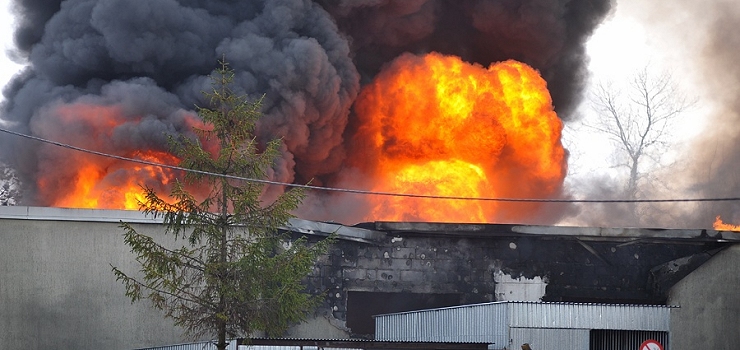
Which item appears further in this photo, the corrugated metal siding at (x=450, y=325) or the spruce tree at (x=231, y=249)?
the corrugated metal siding at (x=450, y=325)

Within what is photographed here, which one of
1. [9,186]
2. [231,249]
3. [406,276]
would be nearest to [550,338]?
[406,276]

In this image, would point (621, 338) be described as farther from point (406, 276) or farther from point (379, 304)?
point (379, 304)

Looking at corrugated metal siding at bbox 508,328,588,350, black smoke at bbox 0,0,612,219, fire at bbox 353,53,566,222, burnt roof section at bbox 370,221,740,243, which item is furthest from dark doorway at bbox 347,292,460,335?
fire at bbox 353,53,566,222

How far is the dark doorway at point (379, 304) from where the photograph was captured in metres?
22.8

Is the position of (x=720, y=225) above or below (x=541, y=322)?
above

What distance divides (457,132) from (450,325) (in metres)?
13.2

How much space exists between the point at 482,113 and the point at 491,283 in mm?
10744

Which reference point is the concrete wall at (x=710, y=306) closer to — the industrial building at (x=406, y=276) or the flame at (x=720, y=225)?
the industrial building at (x=406, y=276)

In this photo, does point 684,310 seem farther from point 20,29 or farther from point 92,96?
A: point 20,29

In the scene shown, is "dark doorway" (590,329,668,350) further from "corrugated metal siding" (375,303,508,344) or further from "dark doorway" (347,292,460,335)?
"dark doorway" (347,292,460,335)

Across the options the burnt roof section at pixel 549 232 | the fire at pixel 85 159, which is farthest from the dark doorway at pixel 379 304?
the fire at pixel 85 159

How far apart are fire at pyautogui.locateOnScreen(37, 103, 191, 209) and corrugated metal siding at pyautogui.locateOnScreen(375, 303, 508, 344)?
7992 millimetres

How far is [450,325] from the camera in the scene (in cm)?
2088

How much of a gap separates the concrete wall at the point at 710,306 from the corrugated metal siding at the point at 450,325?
494 cm
